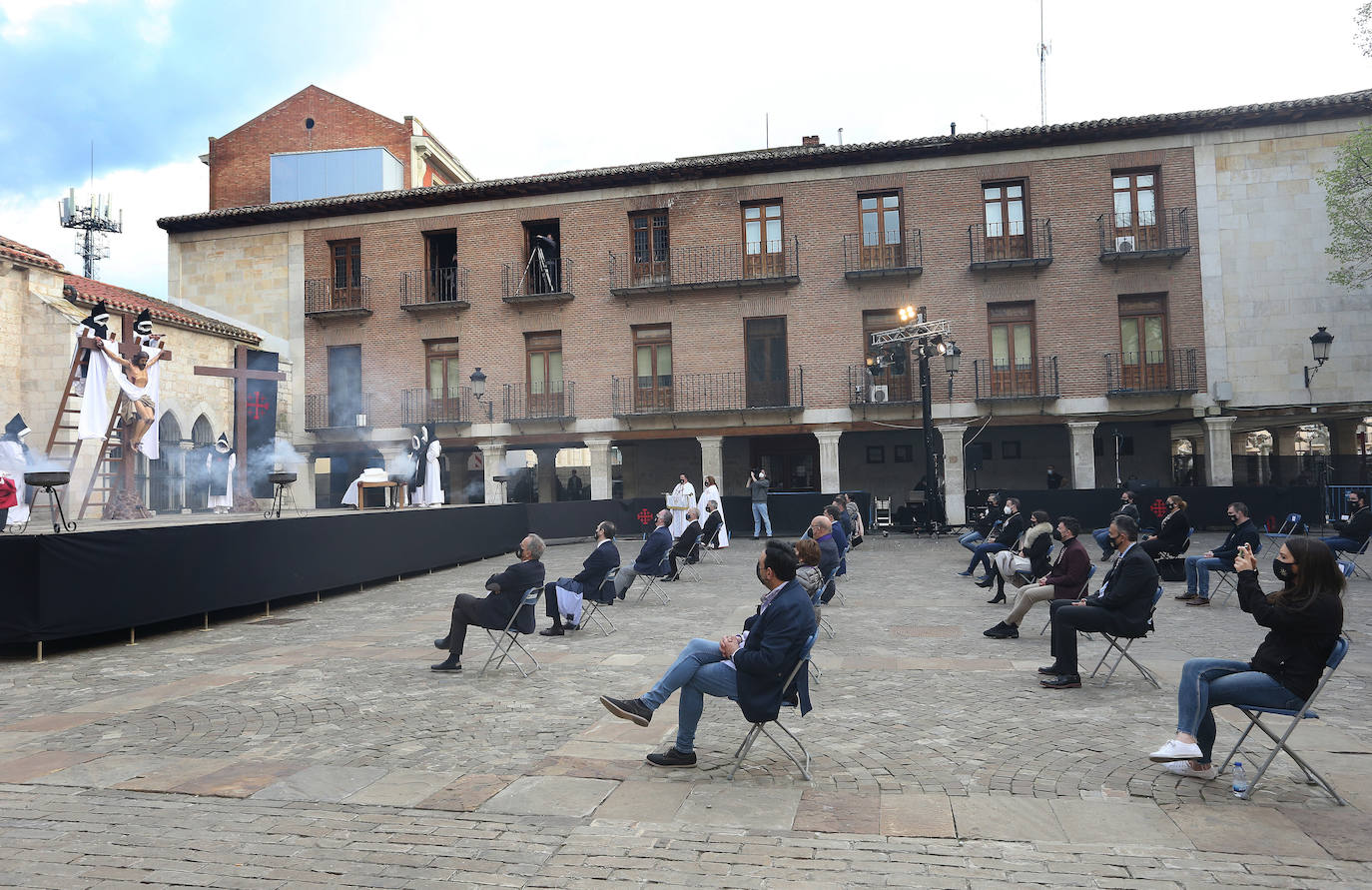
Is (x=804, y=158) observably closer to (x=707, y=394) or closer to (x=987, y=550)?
(x=707, y=394)

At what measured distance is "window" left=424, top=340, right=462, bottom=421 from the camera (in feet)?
90.5

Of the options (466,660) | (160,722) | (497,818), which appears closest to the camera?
(497,818)

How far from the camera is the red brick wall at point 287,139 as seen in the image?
32969 millimetres

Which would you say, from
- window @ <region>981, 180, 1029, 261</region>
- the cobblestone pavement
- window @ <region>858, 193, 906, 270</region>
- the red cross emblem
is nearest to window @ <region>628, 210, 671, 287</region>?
window @ <region>858, 193, 906, 270</region>

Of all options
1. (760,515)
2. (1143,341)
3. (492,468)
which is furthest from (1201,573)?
(492,468)

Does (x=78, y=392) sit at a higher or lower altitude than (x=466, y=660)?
higher

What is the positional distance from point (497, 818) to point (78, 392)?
1422cm

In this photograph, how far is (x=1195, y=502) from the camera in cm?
2222

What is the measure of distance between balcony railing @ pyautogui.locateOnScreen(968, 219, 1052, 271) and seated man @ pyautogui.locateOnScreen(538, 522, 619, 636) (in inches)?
723

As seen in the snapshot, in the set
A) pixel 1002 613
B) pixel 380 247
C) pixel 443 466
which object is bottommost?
pixel 1002 613

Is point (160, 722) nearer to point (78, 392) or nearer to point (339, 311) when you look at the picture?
point (78, 392)

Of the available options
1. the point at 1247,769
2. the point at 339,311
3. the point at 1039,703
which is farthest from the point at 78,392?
the point at 1247,769

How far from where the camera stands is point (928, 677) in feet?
23.8

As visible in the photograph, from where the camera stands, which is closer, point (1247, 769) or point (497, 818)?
point (497, 818)
